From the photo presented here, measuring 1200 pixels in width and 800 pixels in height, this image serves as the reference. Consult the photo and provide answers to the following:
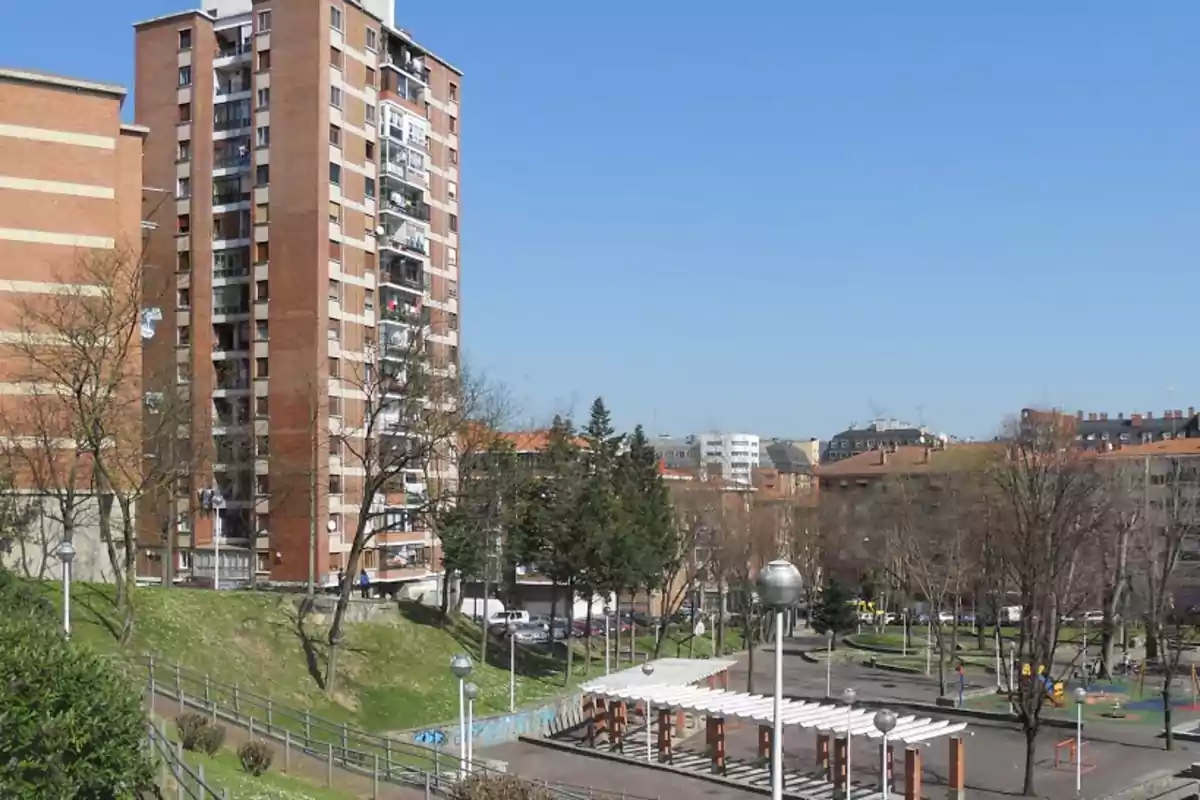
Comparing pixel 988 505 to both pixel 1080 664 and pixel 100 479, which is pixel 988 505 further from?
pixel 100 479

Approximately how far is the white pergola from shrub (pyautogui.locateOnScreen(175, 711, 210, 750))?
483 inches

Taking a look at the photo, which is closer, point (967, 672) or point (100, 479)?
point (100, 479)

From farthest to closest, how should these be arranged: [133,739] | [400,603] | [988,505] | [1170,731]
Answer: [988,505] → [400,603] → [1170,731] → [133,739]

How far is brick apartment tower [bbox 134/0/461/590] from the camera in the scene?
179 feet

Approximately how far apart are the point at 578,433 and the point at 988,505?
68.0 ft

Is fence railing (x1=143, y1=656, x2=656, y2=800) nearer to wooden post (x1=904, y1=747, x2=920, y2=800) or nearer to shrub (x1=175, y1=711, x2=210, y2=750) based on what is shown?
shrub (x1=175, y1=711, x2=210, y2=750)

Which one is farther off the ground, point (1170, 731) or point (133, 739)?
point (133, 739)

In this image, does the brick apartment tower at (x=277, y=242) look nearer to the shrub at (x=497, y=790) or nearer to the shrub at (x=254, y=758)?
the shrub at (x=254, y=758)

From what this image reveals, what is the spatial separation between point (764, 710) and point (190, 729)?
1482cm

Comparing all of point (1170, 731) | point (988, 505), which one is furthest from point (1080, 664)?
point (1170, 731)

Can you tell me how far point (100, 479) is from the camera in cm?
3188

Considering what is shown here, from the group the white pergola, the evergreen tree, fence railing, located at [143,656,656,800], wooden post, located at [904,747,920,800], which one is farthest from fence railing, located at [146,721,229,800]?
the evergreen tree

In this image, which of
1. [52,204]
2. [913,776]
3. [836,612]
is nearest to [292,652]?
[52,204]

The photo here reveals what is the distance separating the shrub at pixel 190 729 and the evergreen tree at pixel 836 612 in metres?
49.8
